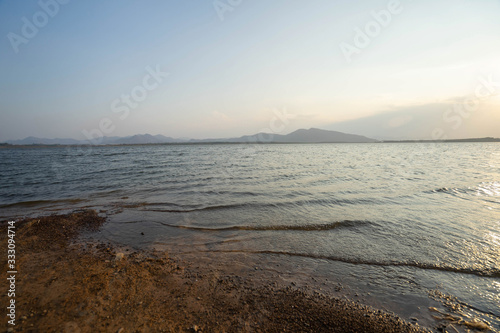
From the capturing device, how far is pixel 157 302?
436 centimetres

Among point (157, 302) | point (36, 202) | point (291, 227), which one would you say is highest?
point (157, 302)

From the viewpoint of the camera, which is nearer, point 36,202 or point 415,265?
point 415,265

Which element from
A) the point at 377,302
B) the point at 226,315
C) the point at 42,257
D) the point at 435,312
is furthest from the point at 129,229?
the point at 435,312

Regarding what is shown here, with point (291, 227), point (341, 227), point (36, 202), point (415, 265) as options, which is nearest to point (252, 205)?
point (291, 227)

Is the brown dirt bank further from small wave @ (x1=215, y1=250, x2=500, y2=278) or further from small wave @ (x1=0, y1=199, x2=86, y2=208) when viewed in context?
small wave @ (x1=0, y1=199, x2=86, y2=208)

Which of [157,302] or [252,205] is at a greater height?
[157,302]

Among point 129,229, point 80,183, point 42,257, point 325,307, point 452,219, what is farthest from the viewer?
point 80,183

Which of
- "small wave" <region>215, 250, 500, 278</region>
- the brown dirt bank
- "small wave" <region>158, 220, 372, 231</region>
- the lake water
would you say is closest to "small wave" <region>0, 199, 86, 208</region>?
the lake water

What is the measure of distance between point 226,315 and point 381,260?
504cm

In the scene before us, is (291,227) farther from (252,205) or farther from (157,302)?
(157,302)

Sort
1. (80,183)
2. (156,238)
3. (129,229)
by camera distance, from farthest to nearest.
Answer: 1. (80,183)
2. (129,229)
3. (156,238)

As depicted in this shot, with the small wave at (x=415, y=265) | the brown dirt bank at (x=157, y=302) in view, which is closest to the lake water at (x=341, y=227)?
the small wave at (x=415, y=265)

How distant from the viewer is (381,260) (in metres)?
6.39

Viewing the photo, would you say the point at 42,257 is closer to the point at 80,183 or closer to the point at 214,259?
the point at 214,259
